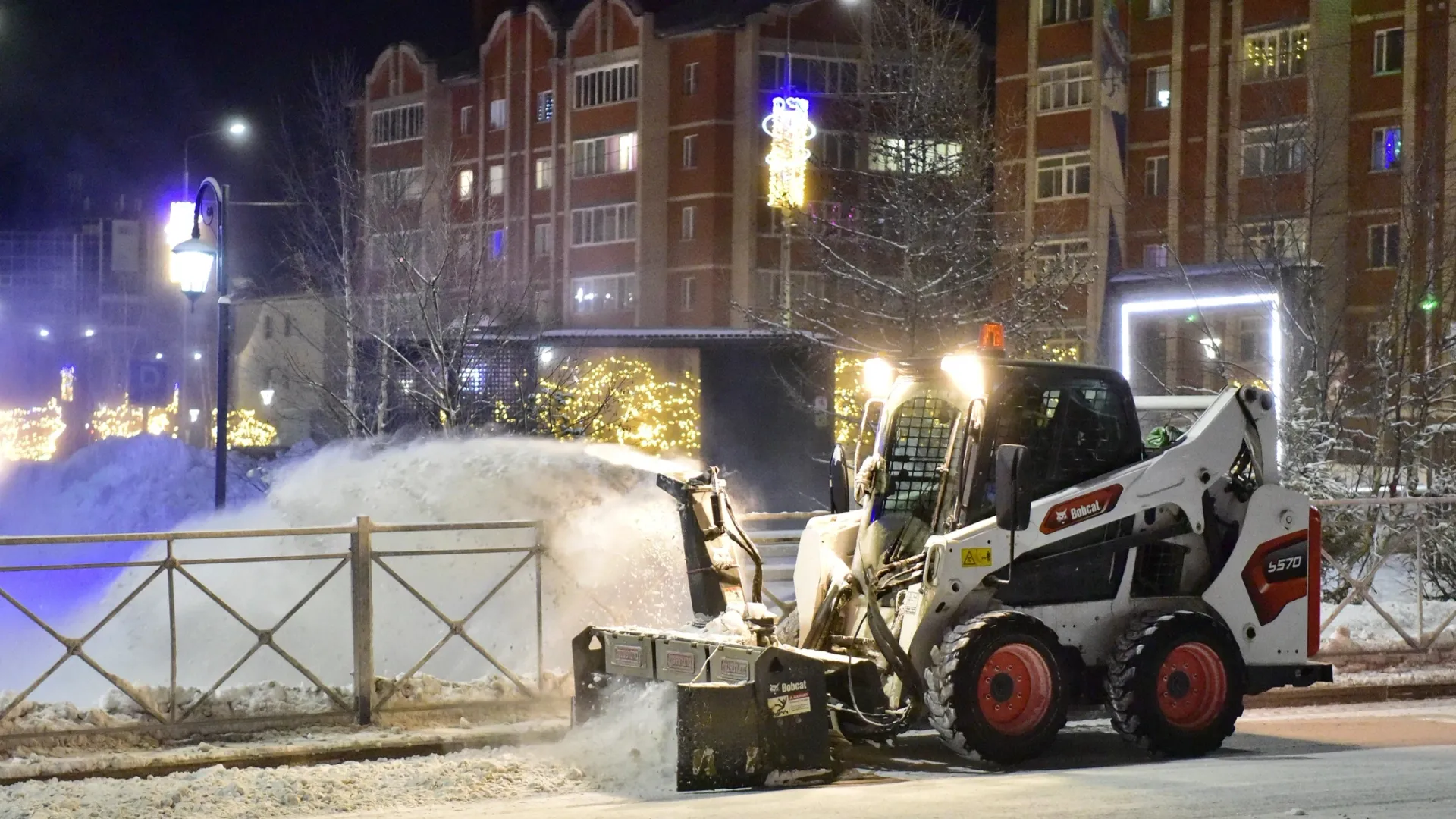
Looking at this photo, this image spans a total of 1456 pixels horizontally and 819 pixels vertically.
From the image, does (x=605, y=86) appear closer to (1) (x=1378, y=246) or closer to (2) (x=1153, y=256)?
(2) (x=1153, y=256)

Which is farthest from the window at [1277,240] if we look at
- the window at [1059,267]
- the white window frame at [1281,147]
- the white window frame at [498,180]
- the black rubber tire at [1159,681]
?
the white window frame at [498,180]

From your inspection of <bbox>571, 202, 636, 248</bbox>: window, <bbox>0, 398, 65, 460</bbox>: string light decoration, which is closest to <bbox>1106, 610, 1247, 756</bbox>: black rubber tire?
<bbox>571, 202, 636, 248</bbox>: window

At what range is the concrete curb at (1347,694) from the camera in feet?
41.2

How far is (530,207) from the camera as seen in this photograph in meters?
58.7

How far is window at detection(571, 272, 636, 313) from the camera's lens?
54.9m

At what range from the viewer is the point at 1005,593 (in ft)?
30.9

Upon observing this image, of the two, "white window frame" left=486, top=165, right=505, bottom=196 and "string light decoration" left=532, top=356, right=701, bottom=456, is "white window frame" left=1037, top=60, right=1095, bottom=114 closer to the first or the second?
"string light decoration" left=532, top=356, right=701, bottom=456

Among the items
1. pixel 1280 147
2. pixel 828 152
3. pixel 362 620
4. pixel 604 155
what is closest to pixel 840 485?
pixel 362 620

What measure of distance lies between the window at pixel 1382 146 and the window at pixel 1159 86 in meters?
6.54

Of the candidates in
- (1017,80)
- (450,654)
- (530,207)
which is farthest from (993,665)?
(530,207)

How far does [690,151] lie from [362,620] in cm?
4388

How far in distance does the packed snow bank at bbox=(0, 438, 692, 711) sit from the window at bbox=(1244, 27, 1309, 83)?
116 feet

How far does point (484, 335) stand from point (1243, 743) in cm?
1656

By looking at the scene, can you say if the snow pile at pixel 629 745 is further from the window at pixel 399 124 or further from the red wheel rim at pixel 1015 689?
the window at pixel 399 124
